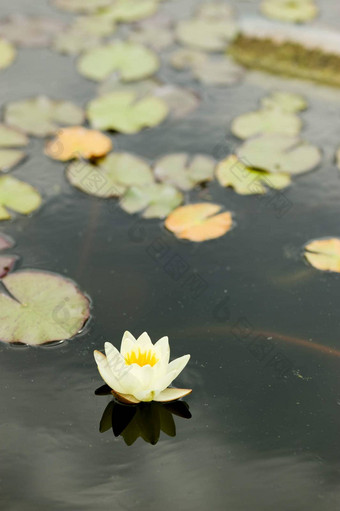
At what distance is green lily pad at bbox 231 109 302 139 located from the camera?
3.99 metres

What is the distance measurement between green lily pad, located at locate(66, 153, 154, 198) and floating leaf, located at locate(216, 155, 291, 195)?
0.41 m

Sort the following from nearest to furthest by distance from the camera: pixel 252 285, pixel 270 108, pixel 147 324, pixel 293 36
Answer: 1. pixel 147 324
2. pixel 252 285
3. pixel 270 108
4. pixel 293 36

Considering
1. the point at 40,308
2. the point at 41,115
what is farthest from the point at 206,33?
the point at 40,308

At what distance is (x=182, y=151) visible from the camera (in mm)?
3865

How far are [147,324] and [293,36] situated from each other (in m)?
A: 2.85

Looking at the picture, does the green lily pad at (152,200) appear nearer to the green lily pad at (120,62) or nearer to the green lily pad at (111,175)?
the green lily pad at (111,175)

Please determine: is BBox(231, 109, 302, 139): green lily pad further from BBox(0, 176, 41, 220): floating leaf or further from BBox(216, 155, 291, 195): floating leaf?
BBox(0, 176, 41, 220): floating leaf

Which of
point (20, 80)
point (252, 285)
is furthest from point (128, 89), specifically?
point (252, 285)

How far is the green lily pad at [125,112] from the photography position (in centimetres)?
405

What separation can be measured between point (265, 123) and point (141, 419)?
7.19 ft

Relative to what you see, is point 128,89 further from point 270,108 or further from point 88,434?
point 88,434

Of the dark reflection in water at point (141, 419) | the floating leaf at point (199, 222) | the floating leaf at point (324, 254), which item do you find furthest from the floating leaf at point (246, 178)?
the dark reflection in water at point (141, 419)

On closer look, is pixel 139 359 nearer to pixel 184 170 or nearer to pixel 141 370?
pixel 141 370

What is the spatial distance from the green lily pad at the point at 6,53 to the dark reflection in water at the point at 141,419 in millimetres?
2823
